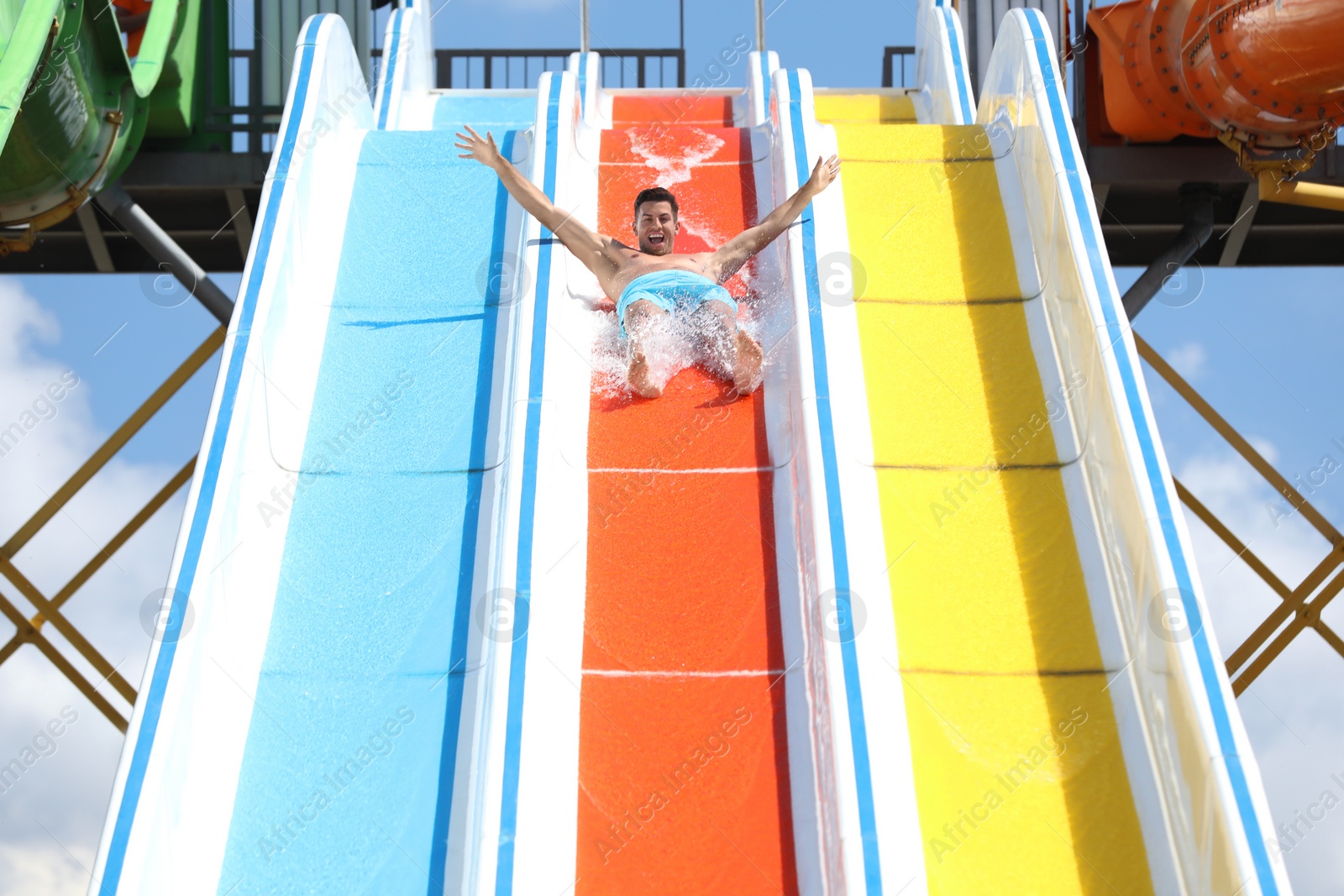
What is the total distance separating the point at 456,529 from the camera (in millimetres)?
3725

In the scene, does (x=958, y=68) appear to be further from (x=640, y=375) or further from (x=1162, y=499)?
(x=1162, y=499)

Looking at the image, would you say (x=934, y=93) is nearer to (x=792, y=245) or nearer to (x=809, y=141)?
(x=809, y=141)

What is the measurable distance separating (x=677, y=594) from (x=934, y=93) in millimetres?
3907

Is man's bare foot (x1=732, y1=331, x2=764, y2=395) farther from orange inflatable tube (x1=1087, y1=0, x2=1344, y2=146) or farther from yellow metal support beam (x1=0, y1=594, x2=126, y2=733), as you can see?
yellow metal support beam (x1=0, y1=594, x2=126, y2=733)

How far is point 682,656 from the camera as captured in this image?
3.34 m

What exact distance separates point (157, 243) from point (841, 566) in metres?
4.22

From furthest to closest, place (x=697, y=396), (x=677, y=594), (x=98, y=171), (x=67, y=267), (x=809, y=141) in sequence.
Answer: (x=67, y=267), (x=98, y=171), (x=809, y=141), (x=697, y=396), (x=677, y=594)

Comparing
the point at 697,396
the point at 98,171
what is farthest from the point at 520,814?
the point at 98,171

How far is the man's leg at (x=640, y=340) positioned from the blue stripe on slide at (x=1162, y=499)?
1379mm

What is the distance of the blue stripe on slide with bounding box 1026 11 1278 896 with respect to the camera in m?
2.62

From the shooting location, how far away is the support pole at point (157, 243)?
235 inches

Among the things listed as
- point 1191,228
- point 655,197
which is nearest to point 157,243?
point 655,197

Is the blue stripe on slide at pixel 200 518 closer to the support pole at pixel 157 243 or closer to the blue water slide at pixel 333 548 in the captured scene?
the blue water slide at pixel 333 548

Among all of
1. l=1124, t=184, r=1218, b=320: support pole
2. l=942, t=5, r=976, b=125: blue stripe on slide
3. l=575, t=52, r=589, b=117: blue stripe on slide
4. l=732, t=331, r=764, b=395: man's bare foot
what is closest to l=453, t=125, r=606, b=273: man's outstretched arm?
l=732, t=331, r=764, b=395: man's bare foot
